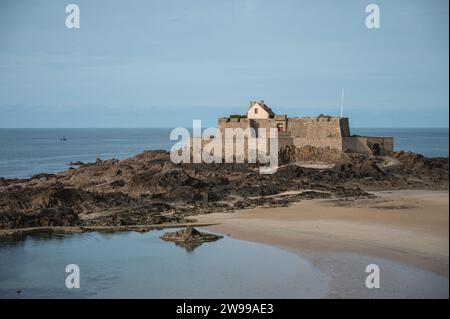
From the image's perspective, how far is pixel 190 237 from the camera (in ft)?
59.1

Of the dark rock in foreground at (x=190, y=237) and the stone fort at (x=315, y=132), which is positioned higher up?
the stone fort at (x=315, y=132)

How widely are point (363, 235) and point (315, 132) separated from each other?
16.7 meters

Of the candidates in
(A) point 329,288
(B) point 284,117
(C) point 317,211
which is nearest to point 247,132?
(B) point 284,117

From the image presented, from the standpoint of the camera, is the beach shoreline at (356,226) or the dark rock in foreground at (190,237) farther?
the dark rock in foreground at (190,237)

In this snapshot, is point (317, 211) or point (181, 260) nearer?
point (181, 260)

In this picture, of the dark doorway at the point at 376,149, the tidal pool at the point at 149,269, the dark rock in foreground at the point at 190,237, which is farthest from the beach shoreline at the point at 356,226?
the dark doorway at the point at 376,149

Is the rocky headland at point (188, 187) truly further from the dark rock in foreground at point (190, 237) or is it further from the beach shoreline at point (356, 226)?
the dark rock in foreground at point (190, 237)

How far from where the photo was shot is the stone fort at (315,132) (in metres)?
33.2

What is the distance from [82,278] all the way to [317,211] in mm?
8832

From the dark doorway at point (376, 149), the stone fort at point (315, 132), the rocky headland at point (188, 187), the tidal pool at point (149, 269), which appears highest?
the stone fort at point (315, 132)

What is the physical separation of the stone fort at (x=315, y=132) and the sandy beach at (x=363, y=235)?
924cm
